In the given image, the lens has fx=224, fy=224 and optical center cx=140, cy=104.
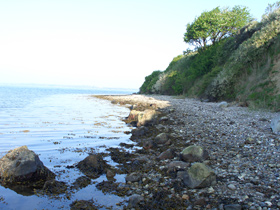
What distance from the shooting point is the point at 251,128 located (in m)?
10.1

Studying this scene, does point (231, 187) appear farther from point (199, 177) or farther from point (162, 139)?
point (162, 139)

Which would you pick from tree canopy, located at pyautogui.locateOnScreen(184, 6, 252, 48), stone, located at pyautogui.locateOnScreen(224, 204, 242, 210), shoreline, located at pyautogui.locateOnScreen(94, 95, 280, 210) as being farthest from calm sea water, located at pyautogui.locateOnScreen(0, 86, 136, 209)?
tree canopy, located at pyautogui.locateOnScreen(184, 6, 252, 48)

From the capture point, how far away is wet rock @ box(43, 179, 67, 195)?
5.30 m

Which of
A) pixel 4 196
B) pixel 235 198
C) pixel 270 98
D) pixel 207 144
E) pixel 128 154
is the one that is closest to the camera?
pixel 235 198

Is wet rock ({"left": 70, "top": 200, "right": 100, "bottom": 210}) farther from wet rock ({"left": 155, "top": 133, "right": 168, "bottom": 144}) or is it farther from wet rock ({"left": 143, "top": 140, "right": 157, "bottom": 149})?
wet rock ({"left": 155, "top": 133, "right": 168, "bottom": 144})

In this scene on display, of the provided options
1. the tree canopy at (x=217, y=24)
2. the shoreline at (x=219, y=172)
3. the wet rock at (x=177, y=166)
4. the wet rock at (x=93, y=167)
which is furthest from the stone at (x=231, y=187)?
the tree canopy at (x=217, y=24)

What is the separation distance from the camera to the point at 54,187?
5.45 metres

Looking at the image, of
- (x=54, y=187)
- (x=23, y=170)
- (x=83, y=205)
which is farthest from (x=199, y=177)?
(x=23, y=170)

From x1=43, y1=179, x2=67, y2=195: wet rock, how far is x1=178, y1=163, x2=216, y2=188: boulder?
9.80ft

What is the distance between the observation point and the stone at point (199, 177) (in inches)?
205

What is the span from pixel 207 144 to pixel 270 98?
9580 mm

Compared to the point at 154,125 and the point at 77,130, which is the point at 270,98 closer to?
the point at 154,125

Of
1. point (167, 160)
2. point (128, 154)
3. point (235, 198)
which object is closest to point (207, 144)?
point (167, 160)

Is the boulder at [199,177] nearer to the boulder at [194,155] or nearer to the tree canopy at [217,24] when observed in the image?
the boulder at [194,155]
